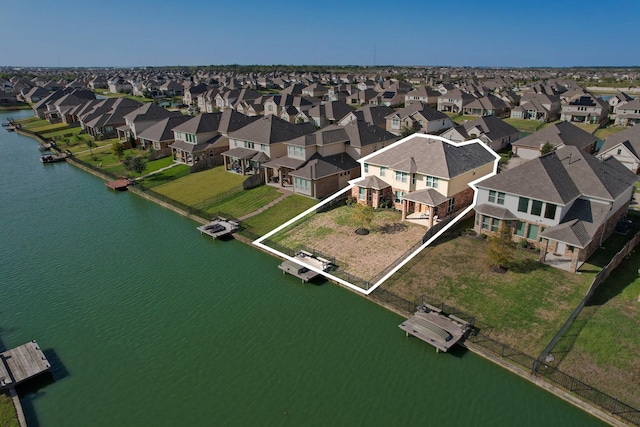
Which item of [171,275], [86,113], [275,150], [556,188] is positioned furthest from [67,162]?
[556,188]

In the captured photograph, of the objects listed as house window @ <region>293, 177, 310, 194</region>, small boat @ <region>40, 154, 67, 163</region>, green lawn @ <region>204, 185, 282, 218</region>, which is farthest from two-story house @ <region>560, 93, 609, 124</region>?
small boat @ <region>40, 154, 67, 163</region>

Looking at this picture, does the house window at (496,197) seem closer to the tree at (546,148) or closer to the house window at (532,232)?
the house window at (532,232)

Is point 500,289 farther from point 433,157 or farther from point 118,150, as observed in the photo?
point 118,150

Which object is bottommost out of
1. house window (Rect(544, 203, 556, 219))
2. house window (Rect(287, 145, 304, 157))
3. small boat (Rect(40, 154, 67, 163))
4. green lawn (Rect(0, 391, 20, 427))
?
green lawn (Rect(0, 391, 20, 427))

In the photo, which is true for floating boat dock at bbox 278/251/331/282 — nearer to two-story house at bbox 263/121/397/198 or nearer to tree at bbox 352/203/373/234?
tree at bbox 352/203/373/234

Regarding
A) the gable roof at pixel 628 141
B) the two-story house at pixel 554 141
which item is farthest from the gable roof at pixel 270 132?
the gable roof at pixel 628 141

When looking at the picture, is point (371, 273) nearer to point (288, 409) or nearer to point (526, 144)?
point (288, 409)
